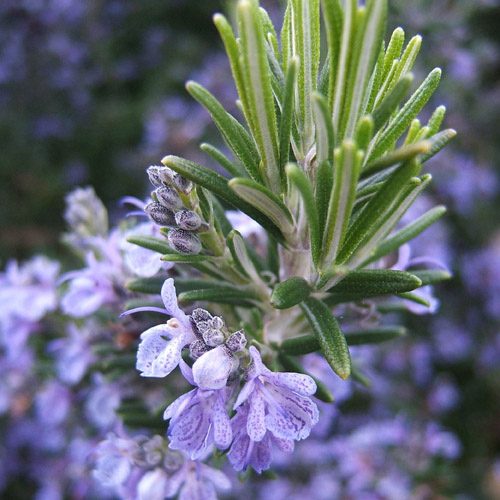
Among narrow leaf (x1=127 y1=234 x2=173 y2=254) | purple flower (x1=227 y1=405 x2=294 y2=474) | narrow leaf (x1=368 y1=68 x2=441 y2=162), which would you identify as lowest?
purple flower (x1=227 y1=405 x2=294 y2=474)

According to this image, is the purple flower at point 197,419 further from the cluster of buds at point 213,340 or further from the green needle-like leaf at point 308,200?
the green needle-like leaf at point 308,200

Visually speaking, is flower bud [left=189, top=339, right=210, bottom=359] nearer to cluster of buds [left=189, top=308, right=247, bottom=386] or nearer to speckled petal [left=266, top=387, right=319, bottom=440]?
cluster of buds [left=189, top=308, right=247, bottom=386]

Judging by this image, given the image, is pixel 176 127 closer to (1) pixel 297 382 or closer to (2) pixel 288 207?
(2) pixel 288 207

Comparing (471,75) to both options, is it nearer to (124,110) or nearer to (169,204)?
(124,110)

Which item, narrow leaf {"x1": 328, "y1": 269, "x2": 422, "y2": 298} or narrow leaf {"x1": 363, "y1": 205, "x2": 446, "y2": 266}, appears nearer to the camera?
narrow leaf {"x1": 328, "y1": 269, "x2": 422, "y2": 298}

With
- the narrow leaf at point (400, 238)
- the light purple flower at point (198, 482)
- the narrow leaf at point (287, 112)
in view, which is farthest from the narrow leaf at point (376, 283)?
the light purple flower at point (198, 482)

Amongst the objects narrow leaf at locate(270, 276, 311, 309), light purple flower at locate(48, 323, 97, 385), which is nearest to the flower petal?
narrow leaf at locate(270, 276, 311, 309)
